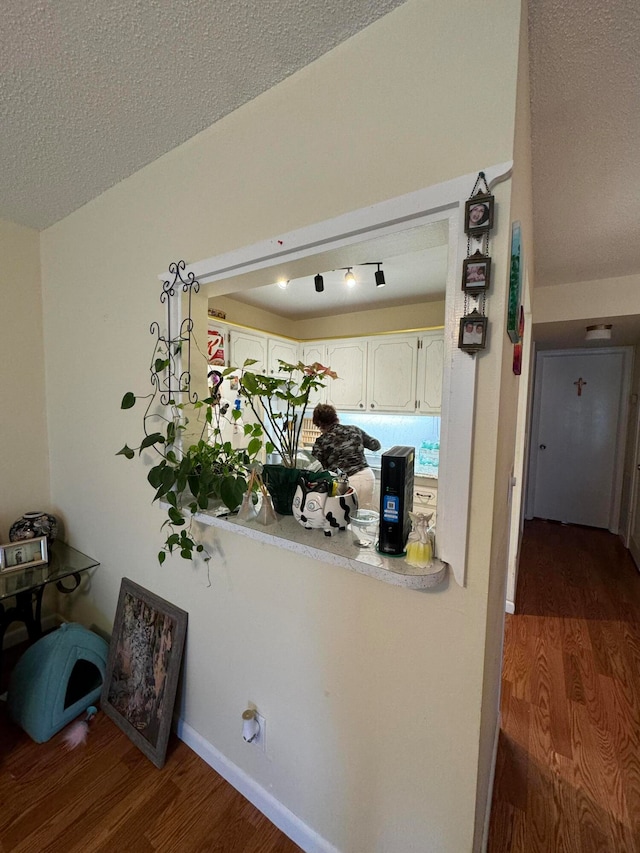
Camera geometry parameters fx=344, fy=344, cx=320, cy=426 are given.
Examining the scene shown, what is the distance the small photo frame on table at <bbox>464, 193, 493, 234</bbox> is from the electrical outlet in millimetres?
1673

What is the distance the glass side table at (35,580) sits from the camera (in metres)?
1.66

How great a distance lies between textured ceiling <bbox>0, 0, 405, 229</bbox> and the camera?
0.86 meters

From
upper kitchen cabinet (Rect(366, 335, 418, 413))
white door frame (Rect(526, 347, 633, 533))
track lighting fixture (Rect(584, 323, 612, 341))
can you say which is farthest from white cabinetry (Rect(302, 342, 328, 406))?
white door frame (Rect(526, 347, 633, 533))

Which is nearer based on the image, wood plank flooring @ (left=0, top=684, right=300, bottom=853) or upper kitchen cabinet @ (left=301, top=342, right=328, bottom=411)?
wood plank flooring @ (left=0, top=684, right=300, bottom=853)

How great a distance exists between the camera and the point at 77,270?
1833mm

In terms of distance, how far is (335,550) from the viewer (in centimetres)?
96

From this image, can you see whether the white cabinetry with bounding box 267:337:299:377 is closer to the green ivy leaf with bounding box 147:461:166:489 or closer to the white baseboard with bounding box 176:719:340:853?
the green ivy leaf with bounding box 147:461:166:489

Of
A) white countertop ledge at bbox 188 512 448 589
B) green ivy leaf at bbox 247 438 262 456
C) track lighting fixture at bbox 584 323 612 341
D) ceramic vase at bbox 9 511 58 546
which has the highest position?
track lighting fixture at bbox 584 323 612 341

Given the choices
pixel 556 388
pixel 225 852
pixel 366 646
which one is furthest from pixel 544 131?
pixel 556 388

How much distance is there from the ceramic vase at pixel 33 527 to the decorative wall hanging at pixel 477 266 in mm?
2297

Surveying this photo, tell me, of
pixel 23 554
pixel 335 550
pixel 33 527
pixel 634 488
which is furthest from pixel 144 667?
pixel 634 488

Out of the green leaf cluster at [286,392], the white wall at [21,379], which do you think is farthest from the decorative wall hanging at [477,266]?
the white wall at [21,379]

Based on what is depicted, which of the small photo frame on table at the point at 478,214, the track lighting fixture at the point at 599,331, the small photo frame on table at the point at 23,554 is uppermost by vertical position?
the track lighting fixture at the point at 599,331

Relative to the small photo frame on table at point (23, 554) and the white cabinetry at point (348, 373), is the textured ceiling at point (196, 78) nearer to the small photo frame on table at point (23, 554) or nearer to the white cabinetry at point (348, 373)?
the small photo frame on table at point (23, 554)
